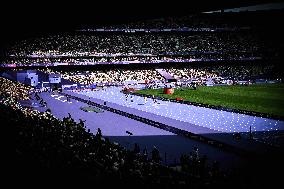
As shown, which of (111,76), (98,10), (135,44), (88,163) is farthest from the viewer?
(135,44)

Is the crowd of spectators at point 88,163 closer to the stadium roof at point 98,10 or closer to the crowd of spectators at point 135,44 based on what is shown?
the stadium roof at point 98,10

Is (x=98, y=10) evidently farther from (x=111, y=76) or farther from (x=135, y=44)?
(x=135, y=44)

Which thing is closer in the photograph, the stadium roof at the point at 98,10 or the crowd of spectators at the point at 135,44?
the stadium roof at the point at 98,10

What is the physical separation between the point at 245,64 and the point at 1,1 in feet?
257

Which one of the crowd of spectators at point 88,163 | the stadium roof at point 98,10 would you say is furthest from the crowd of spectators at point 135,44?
the stadium roof at point 98,10

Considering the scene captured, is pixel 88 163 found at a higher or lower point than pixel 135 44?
lower

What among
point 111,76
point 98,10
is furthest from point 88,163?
point 111,76

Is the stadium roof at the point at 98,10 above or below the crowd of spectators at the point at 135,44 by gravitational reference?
above

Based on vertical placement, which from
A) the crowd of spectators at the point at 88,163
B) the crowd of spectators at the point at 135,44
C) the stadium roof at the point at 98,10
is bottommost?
the crowd of spectators at the point at 88,163

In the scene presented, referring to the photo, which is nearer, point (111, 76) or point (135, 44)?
point (111, 76)

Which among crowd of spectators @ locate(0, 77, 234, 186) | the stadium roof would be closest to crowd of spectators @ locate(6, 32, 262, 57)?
crowd of spectators @ locate(0, 77, 234, 186)

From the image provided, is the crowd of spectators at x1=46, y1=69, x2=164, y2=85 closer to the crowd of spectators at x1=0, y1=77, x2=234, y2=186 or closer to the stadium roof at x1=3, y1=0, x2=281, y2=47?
the crowd of spectators at x1=0, y1=77, x2=234, y2=186

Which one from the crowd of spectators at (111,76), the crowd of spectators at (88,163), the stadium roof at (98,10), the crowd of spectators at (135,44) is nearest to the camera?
the stadium roof at (98,10)

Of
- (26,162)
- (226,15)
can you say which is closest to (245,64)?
(226,15)
